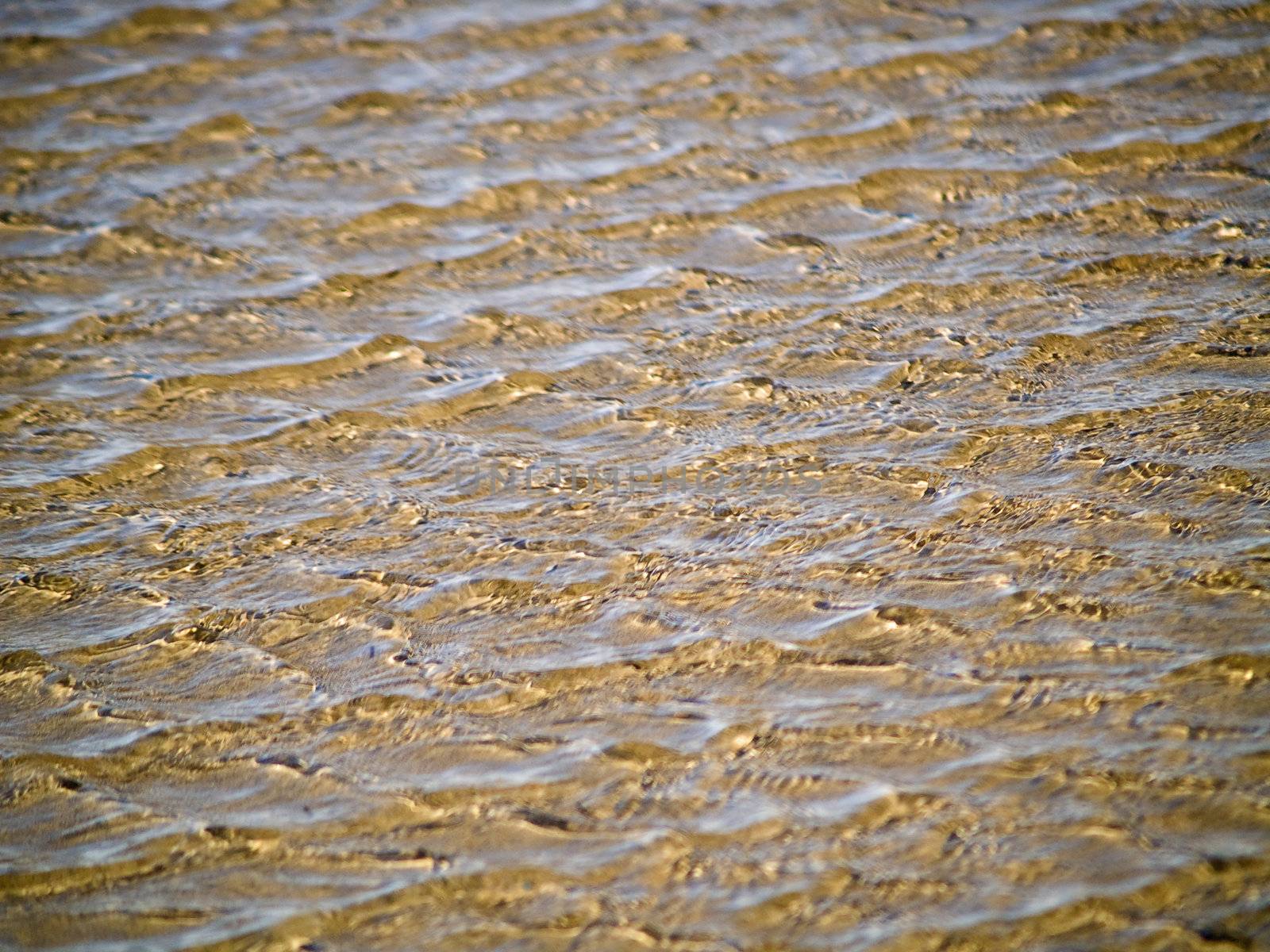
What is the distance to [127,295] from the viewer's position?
384 cm

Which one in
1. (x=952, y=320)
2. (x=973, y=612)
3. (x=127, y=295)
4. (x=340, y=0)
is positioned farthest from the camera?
(x=340, y=0)

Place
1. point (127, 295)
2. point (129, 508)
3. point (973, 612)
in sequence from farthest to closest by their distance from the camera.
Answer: point (127, 295), point (129, 508), point (973, 612)

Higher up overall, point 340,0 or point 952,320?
point 340,0

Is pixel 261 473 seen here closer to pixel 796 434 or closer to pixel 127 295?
pixel 127 295

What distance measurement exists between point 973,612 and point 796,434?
30.8 inches

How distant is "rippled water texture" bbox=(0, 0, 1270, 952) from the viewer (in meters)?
2.02

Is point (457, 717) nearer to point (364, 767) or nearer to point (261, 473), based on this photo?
point (364, 767)

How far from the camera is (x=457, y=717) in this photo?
2.36 metres

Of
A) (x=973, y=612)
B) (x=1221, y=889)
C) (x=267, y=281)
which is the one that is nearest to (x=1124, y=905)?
(x=1221, y=889)

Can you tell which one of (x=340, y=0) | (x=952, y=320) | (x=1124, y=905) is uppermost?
(x=340, y=0)

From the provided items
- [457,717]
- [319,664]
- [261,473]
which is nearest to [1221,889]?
[457,717]

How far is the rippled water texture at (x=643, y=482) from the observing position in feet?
6.64

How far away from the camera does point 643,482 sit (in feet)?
9.81

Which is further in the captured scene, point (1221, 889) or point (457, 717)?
point (457, 717)
